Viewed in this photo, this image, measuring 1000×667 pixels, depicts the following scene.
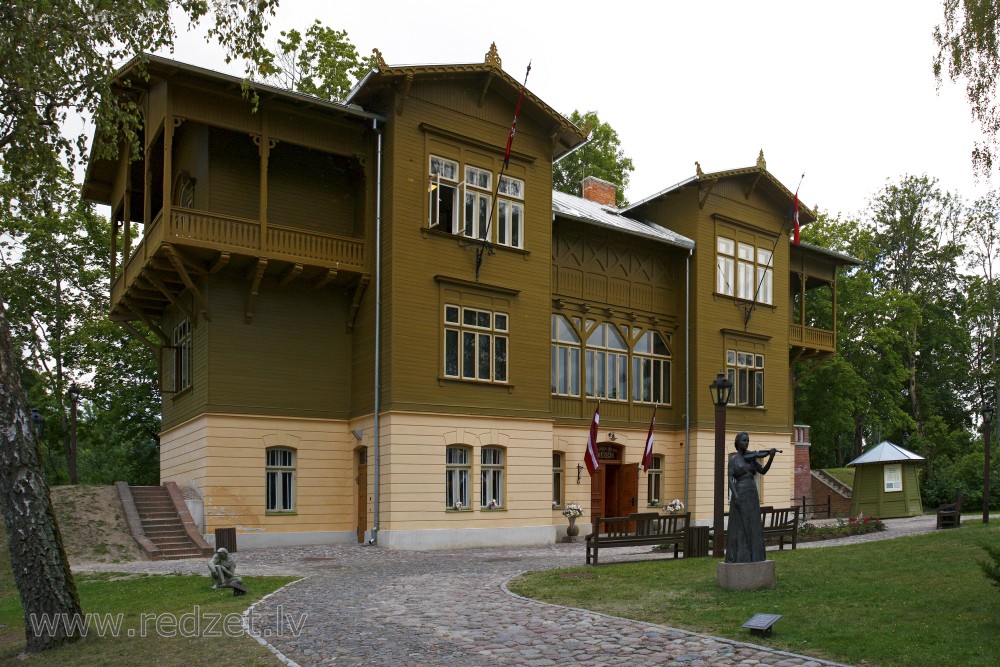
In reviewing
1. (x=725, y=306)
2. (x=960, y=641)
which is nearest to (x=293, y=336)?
(x=725, y=306)

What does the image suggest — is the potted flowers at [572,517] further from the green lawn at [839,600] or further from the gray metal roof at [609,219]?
the green lawn at [839,600]

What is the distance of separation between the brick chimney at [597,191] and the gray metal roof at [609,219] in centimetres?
175

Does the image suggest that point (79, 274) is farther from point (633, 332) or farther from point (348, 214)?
point (633, 332)

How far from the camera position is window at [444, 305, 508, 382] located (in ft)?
81.8

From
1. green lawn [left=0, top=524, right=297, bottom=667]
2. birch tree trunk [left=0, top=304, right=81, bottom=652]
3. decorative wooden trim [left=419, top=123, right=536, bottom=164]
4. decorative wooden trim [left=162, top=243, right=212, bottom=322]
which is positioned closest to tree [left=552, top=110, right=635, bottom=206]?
decorative wooden trim [left=419, top=123, right=536, bottom=164]

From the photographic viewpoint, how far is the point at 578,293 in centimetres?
2930

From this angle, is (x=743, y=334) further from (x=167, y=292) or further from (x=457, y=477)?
(x=167, y=292)

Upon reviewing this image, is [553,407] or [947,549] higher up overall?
[553,407]

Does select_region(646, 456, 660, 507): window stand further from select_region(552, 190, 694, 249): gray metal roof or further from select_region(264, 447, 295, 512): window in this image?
select_region(264, 447, 295, 512): window

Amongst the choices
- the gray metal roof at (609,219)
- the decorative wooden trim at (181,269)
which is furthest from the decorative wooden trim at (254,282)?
the gray metal roof at (609,219)

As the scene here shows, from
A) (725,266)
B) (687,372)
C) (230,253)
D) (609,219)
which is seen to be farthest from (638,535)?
(725,266)

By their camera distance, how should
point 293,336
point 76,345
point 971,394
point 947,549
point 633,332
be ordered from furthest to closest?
point 971,394, point 76,345, point 633,332, point 293,336, point 947,549

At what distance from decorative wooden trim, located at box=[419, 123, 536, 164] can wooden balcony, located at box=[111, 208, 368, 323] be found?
11.2 feet

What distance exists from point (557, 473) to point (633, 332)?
541cm
